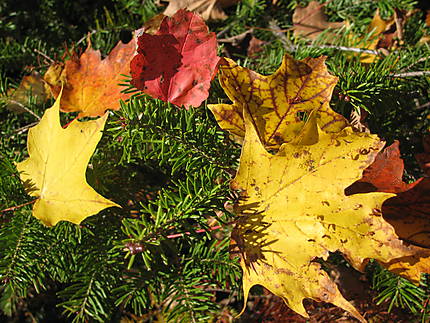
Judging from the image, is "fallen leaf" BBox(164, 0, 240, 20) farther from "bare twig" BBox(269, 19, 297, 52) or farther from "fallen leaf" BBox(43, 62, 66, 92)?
"fallen leaf" BBox(43, 62, 66, 92)

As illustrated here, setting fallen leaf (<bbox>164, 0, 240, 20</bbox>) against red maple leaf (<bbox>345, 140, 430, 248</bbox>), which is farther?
fallen leaf (<bbox>164, 0, 240, 20</bbox>)

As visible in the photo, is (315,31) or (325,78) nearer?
(325,78)

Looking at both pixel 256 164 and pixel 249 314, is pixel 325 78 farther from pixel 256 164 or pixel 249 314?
pixel 249 314

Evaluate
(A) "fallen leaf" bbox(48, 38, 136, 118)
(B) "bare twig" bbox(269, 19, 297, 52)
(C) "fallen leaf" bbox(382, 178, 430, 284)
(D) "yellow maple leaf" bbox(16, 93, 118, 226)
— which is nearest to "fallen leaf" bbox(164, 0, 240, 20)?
(B) "bare twig" bbox(269, 19, 297, 52)

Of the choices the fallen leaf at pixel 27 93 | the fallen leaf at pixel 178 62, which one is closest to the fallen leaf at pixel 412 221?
the fallen leaf at pixel 178 62

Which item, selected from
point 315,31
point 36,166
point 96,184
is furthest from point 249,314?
point 315,31

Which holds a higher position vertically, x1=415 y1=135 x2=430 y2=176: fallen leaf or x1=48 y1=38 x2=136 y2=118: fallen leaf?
x1=48 y1=38 x2=136 y2=118: fallen leaf

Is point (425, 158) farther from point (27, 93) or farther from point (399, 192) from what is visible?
point (27, 93)
